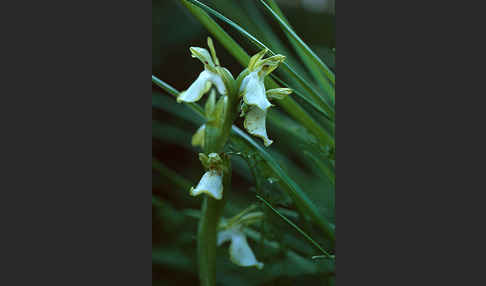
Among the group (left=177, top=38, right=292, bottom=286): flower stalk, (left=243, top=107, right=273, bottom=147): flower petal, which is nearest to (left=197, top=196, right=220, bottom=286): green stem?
(left=177, top=38, right=292, bottom=286): flower stalk

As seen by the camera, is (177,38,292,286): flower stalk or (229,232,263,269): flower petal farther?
(229,232,263,269): flower petal

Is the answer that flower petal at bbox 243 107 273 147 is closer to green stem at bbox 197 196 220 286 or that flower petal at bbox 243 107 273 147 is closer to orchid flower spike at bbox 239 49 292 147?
orchid flower spike at bbox 239 49 292 147

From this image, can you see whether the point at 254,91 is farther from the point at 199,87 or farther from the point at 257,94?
the point at 199,87

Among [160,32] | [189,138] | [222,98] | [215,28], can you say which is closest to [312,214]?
[222,98]

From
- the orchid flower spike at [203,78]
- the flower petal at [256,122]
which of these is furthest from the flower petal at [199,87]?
the flower petal at [256,122]

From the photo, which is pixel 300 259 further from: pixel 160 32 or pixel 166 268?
pixel 160 32

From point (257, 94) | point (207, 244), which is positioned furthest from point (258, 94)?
point (207, 244)
